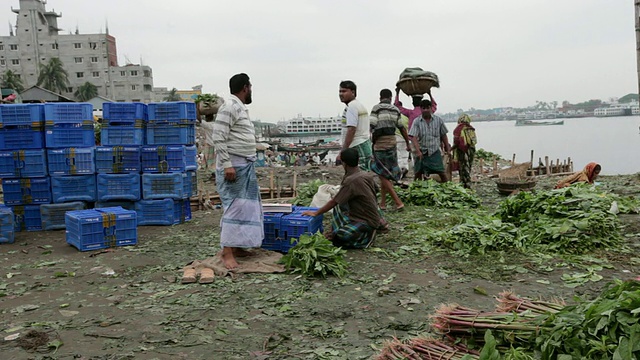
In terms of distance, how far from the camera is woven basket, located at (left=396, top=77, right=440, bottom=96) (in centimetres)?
1204

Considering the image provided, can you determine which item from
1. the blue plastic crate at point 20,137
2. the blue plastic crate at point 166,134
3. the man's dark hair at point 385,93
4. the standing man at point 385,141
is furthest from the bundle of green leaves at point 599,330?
the blue plastic crate at point 20,137

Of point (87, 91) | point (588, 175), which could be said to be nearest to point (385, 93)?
point (588, 175)

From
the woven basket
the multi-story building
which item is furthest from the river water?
the multi-story building

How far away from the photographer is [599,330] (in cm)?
252

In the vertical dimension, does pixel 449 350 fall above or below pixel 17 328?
above

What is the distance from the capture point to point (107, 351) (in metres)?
3.72

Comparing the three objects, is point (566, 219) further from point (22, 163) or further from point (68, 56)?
point (68, 56)

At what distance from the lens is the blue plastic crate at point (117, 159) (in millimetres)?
8680

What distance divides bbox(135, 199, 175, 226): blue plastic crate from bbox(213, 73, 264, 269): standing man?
10.6ft

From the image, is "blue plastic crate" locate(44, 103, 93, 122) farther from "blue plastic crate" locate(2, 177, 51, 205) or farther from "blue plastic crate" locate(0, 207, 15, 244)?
"blue plastic crate" locate(0, 207, 15, 244)

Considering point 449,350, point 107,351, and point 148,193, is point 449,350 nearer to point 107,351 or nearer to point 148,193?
point 107,351

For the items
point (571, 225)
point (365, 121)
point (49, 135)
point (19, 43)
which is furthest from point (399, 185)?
point (19, 43)

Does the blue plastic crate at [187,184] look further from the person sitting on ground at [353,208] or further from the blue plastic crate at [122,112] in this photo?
the person sitting on ground at [353,208]

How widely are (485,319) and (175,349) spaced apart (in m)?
2.27
